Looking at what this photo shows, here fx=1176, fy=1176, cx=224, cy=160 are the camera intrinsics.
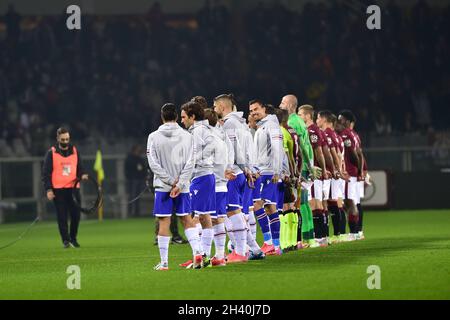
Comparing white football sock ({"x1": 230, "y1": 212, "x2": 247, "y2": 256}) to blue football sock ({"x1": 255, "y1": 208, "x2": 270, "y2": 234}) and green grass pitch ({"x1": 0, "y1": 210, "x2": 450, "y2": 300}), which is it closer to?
green grass pitch ({"x1": 0, "y1": 210, "x2": 450, "y2": 300})

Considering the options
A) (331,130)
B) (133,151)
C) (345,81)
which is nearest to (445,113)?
(345,81)

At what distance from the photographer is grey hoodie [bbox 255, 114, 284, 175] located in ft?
58.5

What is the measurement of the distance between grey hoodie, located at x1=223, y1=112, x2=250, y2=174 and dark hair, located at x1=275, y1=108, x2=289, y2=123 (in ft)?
4.64

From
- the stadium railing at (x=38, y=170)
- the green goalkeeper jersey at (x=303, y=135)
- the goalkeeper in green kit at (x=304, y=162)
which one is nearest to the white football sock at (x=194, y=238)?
the goalkeeper in green kit at (x=304, y=162)

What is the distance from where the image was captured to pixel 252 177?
17.2 meters

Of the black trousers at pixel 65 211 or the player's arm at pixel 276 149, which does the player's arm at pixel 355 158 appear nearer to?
the player's arm at pixel 276 149

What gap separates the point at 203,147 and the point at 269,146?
229 centimetres

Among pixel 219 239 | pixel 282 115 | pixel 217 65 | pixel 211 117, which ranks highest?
pixel 217 65

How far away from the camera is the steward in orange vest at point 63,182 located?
2270 cm

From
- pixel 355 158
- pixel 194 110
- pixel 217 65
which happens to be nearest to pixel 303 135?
pixel 355 158

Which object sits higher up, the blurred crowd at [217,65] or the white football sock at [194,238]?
the blurred crowd at [217,65]

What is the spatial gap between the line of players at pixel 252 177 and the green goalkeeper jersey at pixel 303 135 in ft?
0.05

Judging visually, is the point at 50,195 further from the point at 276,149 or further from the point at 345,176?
the point at 276,149

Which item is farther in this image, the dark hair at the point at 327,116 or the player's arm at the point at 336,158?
the dark hair at the point at 327,116
